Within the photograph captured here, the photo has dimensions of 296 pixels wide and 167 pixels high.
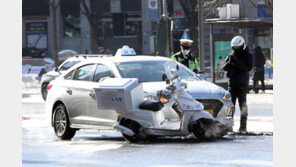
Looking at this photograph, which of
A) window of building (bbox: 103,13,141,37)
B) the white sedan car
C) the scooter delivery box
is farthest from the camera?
window of building (bbox: 103,13,141,37)

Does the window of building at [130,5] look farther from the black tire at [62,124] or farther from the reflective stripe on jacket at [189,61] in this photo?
the black tire at [62,124]

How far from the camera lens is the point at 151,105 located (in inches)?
443

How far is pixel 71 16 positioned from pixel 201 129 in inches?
1680

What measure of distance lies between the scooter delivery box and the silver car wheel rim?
1762 mm

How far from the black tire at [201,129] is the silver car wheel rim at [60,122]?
8.58 feet

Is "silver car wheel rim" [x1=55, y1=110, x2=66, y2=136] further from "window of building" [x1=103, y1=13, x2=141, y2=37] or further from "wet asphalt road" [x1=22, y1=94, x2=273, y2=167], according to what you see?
"window of building" [x1=103, y1=13, x2=141, y2=37]

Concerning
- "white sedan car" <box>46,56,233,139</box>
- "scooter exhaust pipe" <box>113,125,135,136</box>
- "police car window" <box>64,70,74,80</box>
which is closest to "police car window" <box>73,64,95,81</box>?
"white sedan car" <box>46,56,233,139</box>

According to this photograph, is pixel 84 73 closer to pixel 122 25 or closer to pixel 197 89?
pixel 197 89

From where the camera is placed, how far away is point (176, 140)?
1219 cm

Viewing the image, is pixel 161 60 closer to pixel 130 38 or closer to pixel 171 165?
pixel 171 165

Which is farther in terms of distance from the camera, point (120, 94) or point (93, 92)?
point (93, 92)

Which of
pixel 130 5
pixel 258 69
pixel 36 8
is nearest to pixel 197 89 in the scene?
pixel 258 69

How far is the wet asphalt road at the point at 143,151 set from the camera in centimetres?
938

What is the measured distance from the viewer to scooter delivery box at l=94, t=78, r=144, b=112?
11156 millimetres
